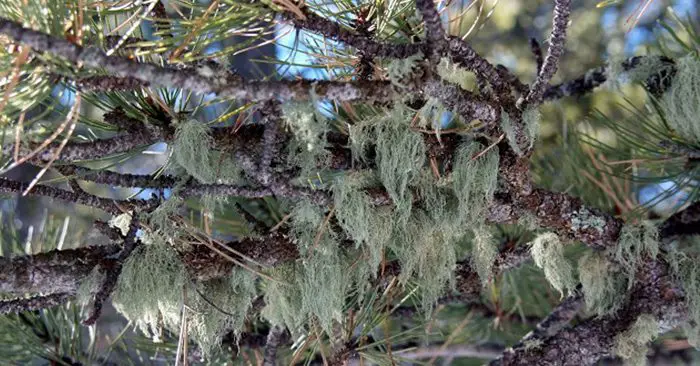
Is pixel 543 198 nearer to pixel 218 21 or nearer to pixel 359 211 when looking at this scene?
pixel 359 211

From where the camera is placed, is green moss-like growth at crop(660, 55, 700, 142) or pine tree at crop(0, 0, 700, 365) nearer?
pine tree at crop(0, 0, 700, 365)

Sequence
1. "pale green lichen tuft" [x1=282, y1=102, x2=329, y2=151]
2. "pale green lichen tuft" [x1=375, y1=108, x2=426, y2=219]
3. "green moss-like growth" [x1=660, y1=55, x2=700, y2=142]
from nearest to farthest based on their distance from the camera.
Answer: "pale green lichen tuft" [x1=282, y1=102, x2=329, y2=151], "pale green lichen tuft" [x1=375, y1=108, x2=426, y2=219], "green moss-like growth" [x1=660, y1=55, x2=700, y2=142]

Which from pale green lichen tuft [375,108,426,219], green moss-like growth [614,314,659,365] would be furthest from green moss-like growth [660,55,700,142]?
pale green lichen tuft [375,108,426,219]

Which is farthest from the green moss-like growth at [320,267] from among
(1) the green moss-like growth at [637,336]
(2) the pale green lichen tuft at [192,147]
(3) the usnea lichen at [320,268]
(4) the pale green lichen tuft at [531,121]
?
(1) the green moss-like growth at [637,336]

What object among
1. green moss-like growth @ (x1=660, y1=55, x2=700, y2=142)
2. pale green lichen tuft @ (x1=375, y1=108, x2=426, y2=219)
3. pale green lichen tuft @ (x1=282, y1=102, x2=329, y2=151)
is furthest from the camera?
green moss-like growth @ (x1=660, y1=55, x2=700, y2=142)

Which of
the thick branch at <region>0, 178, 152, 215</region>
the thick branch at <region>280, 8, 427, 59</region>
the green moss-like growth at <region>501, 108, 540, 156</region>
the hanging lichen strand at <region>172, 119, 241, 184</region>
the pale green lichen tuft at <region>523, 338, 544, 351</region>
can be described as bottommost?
the pale green lichen tuft at <region>523, 338, 544, 351</region>

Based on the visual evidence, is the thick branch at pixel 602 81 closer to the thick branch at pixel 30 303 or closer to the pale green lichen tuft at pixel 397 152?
the pale green lichen tuft at pixel 397 152

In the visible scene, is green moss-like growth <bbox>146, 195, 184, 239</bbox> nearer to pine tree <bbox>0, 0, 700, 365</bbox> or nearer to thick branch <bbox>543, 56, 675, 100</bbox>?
pine tree <bbox>0, 0, 700, 365</bbox>
